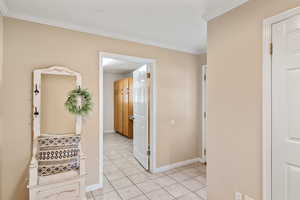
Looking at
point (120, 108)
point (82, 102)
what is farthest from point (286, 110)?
point (120, 108)

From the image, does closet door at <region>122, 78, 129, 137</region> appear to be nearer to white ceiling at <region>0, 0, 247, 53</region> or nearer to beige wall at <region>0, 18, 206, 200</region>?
beige wall at <region>0, 18, 206, 200</region>

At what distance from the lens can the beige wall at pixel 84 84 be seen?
6.48ft

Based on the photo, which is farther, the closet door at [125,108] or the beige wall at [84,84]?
the closet door at [125,108]

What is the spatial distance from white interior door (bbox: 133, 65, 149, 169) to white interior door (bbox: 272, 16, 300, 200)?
2.12m

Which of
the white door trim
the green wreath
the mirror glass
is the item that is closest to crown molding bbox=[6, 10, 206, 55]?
the mirror glass

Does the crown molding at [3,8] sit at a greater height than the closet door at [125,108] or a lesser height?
greater

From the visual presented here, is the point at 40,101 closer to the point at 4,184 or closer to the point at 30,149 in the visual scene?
the point at 30,149

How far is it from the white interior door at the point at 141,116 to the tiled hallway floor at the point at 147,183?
0.82ft

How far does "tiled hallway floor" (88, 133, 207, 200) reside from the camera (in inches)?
91.2

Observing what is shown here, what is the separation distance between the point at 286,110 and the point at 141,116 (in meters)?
2.50

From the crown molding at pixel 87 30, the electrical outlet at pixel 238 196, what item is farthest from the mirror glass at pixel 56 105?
the electrical outlet at pixel 238 196

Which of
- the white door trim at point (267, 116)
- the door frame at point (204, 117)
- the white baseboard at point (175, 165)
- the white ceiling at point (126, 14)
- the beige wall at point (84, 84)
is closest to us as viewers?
the white door trim at point (267, 116)

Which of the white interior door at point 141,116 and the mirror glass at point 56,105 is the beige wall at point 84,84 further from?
the white interior door at point 141,116

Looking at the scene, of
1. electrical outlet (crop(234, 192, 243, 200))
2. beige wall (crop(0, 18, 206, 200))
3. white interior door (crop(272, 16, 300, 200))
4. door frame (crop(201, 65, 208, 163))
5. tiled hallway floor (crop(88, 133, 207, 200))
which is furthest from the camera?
door frame (crop(201, 65, 208, 163))
